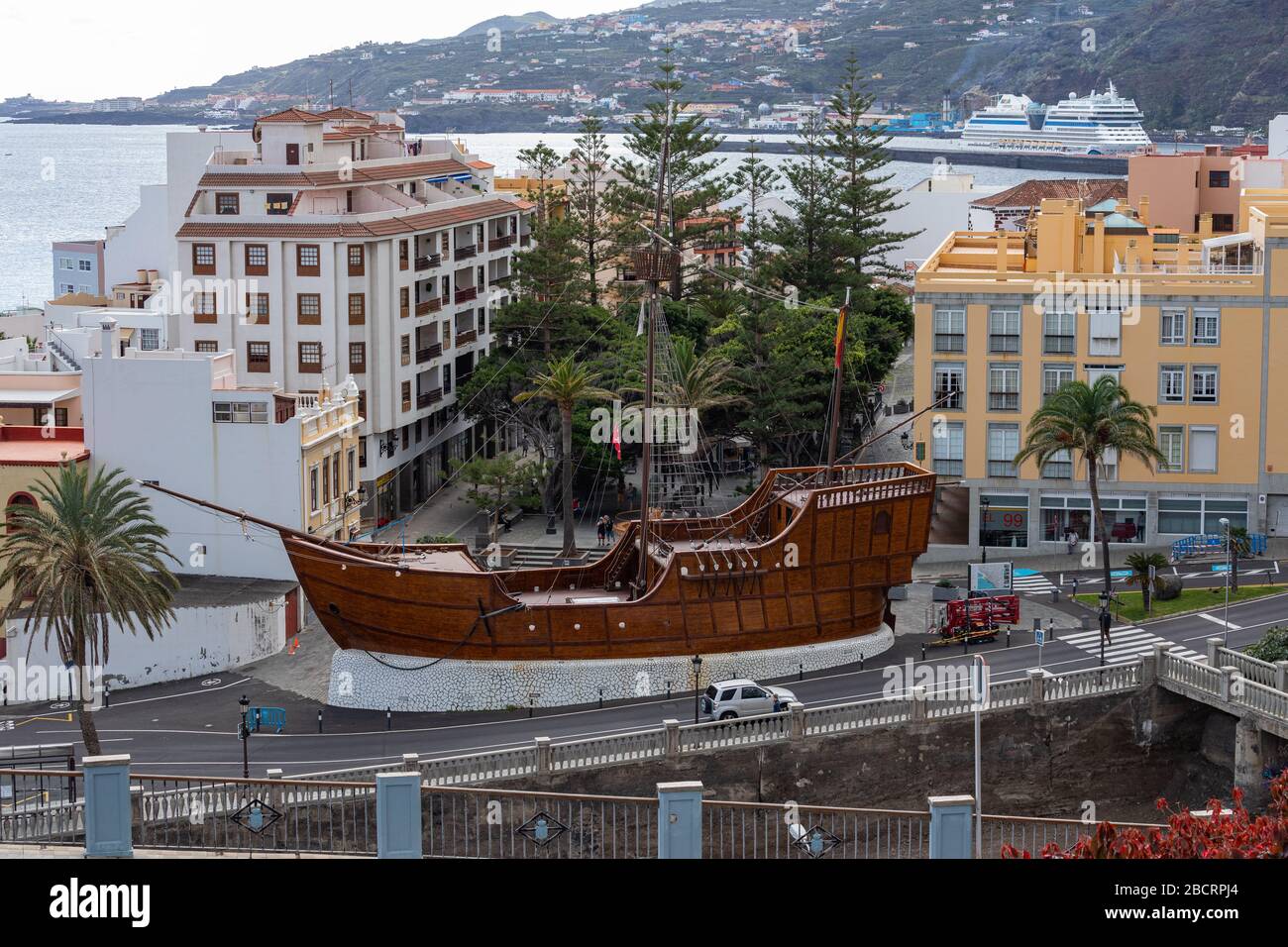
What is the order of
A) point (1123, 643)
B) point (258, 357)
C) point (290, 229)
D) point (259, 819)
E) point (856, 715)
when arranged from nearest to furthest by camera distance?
point (259, 819) → point (856, 715) → point (1123, 643) → point (290, 229) → point (258, 357)

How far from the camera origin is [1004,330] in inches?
2105

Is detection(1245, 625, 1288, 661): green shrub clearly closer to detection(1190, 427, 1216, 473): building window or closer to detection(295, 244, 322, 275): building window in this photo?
detection(1190, 427, 1216, 473): building window

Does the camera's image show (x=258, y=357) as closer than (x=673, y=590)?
No

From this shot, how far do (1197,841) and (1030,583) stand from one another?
27.7m

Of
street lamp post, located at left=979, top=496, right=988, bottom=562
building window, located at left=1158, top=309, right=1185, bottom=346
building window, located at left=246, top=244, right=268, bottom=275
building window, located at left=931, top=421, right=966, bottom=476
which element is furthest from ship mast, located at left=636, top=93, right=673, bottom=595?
building window, located at left=246, top=244, right=268, bottom=275

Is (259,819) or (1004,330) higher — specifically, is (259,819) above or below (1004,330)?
below

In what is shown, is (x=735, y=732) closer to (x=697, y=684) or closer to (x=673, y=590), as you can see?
(x=697, y=684)

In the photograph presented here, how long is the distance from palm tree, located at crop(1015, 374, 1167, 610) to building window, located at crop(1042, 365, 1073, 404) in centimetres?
503

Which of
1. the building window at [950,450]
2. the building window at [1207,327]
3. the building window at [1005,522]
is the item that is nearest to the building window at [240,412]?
the building window at [950,450]

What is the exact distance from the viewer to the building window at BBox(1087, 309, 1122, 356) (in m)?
52.9

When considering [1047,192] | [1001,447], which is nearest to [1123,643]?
[1001,447]

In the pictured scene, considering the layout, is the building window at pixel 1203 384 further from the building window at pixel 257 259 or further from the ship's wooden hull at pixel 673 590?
the building window at pixel 257 259
